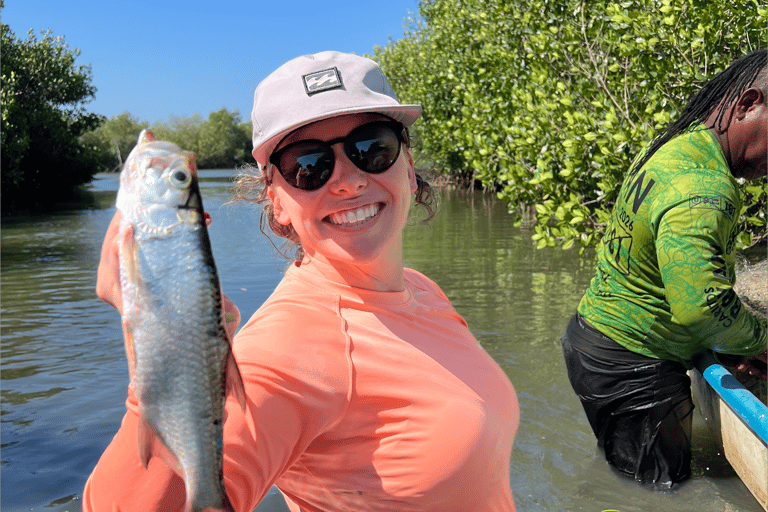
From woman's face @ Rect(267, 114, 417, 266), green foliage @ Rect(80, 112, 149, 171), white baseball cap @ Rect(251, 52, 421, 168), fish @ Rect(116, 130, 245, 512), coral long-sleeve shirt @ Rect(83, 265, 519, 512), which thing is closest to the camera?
fish @ Rect(116, 130, 245, 512)

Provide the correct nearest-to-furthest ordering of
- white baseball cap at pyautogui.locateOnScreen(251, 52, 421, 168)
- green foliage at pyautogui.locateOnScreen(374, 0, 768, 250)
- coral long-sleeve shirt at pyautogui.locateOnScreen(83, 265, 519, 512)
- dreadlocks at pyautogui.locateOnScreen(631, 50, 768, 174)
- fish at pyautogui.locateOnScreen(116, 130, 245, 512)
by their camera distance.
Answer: fish at pyautogui.locateOnScreen(116, 130, 245, 512)
coral long-sleeve shirt at pyautogui.locateOnScreen(83, 265, 519, 512)
white baseball cap at pyautogui.locateOnScreen(251, 52, 421, 168)
dreadlocks at pyautogui.locateOnScreen(631, 50, 768, 174)
green foliage at pyautogui.locateOnScreen(374, 0, 768, 250)

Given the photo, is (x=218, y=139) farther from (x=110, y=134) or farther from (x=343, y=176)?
(x=343, y=176)

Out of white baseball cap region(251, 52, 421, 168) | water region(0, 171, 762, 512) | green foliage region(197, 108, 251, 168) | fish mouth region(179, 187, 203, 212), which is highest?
green foliage region(197, 108, 251, 168)

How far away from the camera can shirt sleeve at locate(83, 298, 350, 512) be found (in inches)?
44.3

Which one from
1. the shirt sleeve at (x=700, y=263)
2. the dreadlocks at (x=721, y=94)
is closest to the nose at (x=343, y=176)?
the shirt sleeve at (x=700, y=263)

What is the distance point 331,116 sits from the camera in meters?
1.69

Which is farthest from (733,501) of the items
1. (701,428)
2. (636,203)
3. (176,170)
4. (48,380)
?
(48,380)

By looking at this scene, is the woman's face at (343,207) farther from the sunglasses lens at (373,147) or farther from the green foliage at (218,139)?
the green foliage at (218,139)

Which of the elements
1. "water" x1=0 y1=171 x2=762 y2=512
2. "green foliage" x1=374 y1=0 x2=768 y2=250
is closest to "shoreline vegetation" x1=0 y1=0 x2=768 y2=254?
"green foliage" x1=374 y1=0 x2=768 y2=250

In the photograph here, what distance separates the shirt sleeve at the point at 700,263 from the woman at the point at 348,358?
4.38 feet

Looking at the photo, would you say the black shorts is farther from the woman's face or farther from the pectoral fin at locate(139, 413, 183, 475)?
the pectoral fin at locate(139, 413, 183, 475)

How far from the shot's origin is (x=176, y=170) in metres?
1.09

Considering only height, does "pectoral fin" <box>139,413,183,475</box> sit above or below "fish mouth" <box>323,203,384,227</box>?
below

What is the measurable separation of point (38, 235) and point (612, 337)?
24.3 meters
